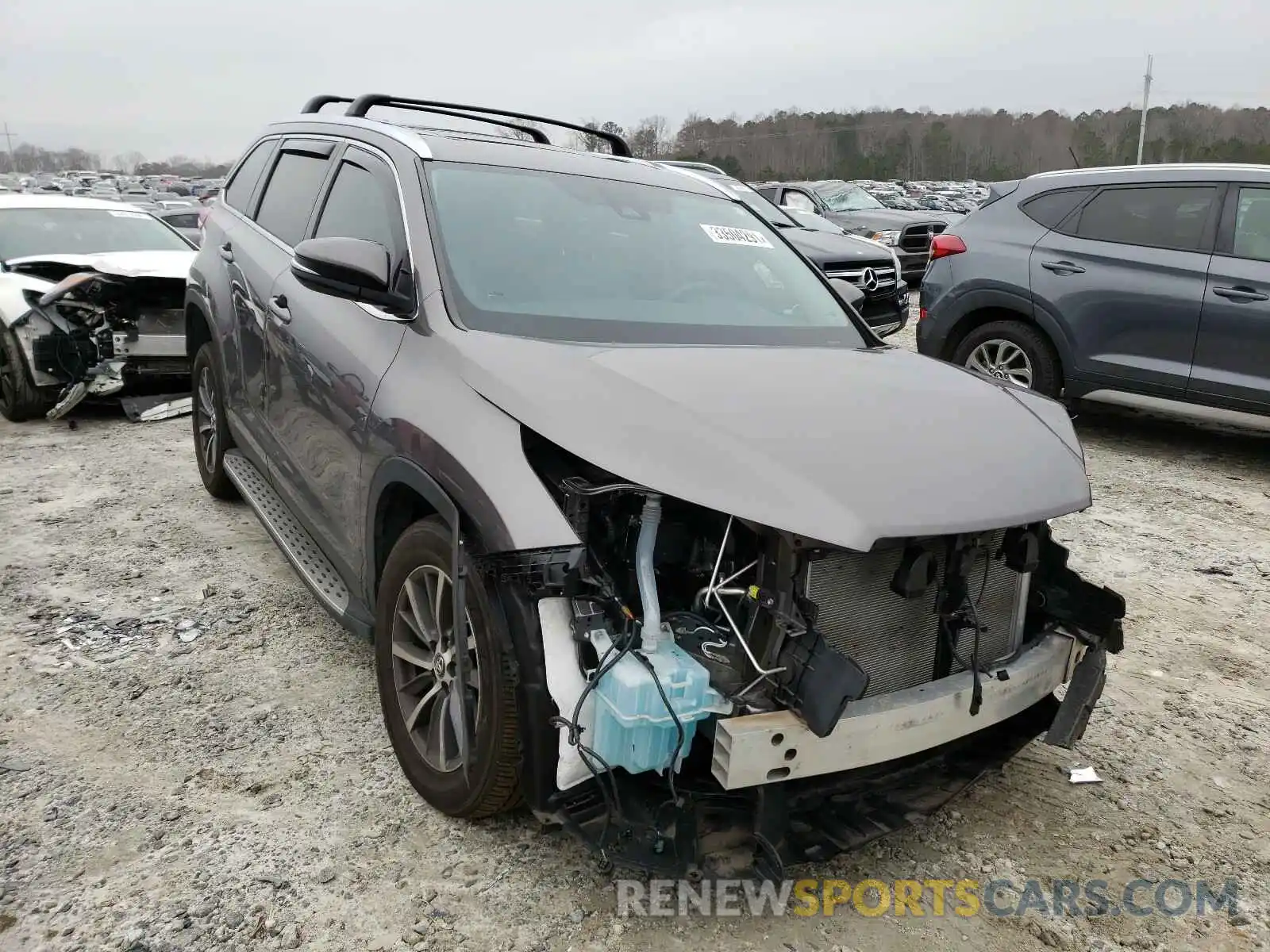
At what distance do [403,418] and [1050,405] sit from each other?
1.96m

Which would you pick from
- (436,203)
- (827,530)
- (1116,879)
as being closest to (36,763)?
(436,203)

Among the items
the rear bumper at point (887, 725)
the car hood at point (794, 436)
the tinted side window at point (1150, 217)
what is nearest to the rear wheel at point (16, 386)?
the car hood at point (794, 436)

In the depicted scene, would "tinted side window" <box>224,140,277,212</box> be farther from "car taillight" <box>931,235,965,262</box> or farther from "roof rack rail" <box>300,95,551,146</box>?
"car taillight" <box>931,235,965,262</box>

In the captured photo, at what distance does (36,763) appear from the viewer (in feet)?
9.53

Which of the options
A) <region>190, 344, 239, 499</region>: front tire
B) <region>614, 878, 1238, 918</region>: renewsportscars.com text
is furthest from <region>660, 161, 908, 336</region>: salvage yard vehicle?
<region>614, 878, 1238, 918</region>: renewsportscars.com text

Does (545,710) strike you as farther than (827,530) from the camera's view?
Yes

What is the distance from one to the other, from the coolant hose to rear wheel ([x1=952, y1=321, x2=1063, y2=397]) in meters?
5.00

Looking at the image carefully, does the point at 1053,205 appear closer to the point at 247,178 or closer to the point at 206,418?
the point at 247,178

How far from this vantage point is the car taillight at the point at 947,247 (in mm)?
7227

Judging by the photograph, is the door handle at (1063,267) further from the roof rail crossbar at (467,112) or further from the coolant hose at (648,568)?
the coolant hose at (648,568)

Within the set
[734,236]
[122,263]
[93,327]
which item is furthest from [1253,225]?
[93,327]

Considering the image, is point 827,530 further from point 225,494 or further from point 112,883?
point 225,494

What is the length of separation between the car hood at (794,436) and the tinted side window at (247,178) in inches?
105

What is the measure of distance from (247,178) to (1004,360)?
17.0 feet
